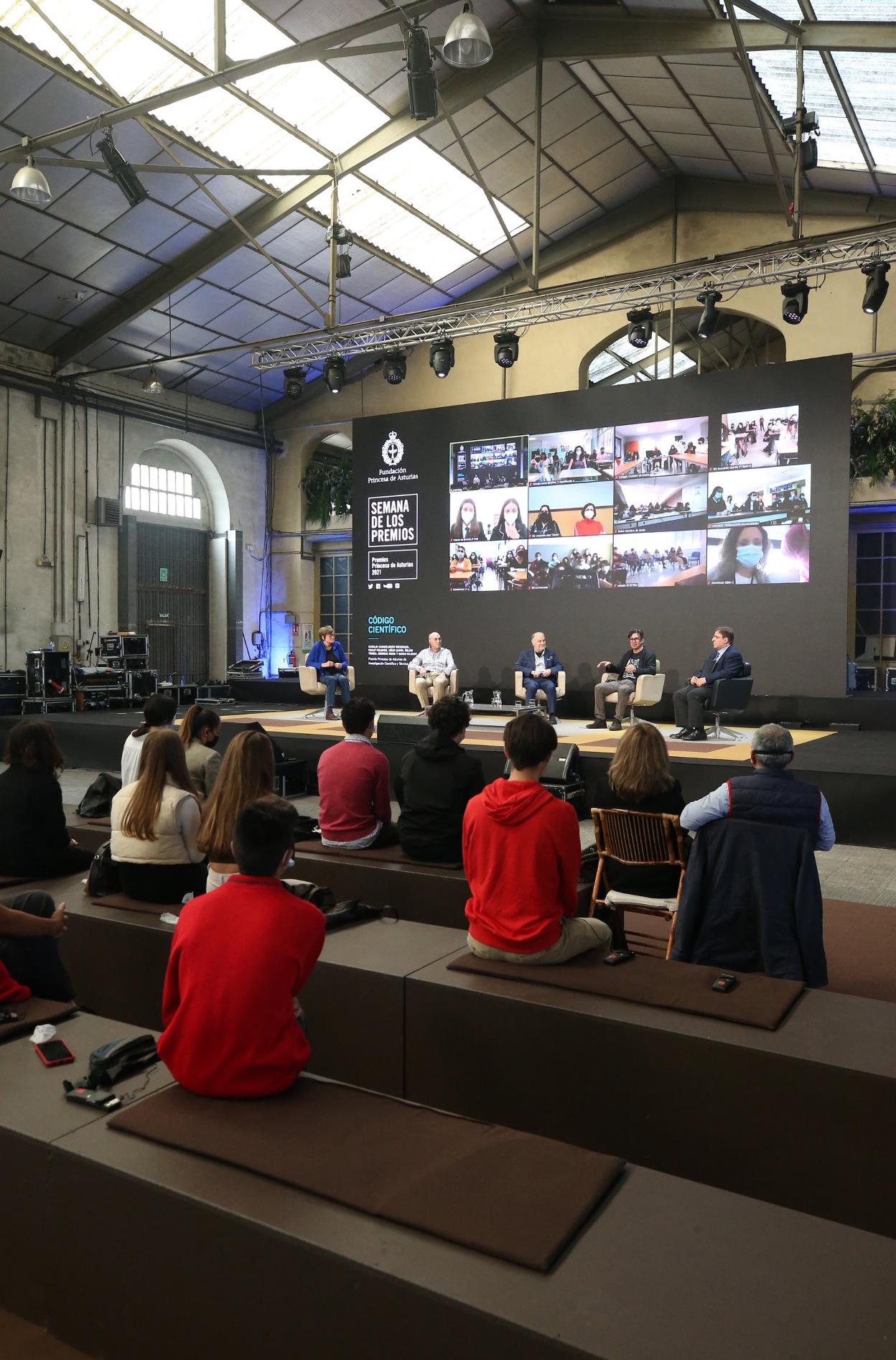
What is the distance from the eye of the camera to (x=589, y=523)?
12219 mm

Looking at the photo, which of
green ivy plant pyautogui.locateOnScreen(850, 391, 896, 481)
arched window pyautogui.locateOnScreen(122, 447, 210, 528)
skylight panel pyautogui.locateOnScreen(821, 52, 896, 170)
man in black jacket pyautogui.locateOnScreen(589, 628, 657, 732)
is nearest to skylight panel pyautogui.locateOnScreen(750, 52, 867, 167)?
skylight panel pyautogui.locateOnScreen(821, 52, 896, 170)

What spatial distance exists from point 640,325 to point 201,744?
311 inches

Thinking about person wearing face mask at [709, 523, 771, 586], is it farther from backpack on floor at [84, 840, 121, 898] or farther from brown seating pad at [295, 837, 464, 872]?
backpack on floor at [84, 840, 121, 898]

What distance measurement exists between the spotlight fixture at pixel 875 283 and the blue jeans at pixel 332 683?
22.0 feet

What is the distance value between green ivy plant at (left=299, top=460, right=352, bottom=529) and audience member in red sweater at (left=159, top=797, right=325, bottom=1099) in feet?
48.2

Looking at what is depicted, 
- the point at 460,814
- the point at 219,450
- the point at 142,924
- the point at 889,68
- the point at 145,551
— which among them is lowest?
the point at 142,924

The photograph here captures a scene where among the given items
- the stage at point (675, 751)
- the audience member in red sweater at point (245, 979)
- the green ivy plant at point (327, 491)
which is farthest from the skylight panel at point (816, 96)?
the audience member in red sweater at point (245, 979)

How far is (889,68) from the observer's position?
818 centimetres

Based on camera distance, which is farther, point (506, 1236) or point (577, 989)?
point (577, 989)

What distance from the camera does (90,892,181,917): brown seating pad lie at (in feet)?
11.5

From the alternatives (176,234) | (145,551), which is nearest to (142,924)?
(176,234)

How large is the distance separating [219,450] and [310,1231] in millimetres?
15969

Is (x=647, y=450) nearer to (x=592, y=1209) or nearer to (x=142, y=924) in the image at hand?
(x=142, y=924)

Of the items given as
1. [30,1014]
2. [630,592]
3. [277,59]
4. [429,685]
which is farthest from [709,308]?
[30,1014]
